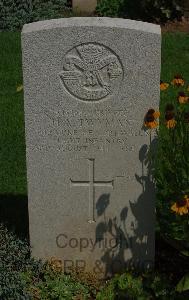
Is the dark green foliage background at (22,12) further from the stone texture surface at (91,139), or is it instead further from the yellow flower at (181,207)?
the yellow flower at (181,207)

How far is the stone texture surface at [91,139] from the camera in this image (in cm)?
443

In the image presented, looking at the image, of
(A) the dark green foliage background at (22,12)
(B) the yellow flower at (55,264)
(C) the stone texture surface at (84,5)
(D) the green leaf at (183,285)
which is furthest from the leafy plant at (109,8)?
(D) the green leaf at (183,285)

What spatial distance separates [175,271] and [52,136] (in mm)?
1370

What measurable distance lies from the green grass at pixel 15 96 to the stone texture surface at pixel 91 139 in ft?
4.60

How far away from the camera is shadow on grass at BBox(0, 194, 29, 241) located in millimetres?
5492

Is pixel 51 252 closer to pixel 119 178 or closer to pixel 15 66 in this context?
pixel 119 178

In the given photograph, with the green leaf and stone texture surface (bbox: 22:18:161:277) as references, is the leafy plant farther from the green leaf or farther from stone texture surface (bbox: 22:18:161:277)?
the green leaf

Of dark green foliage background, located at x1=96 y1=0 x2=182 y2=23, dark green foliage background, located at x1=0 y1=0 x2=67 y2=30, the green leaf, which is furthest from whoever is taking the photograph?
dark green foliage background, located at x1=96 y1=0 x2=182 y2=23

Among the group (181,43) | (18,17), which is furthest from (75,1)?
(181,43)

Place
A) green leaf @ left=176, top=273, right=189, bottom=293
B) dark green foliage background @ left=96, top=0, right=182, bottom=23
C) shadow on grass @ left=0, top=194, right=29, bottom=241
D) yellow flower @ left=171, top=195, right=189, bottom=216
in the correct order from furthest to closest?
dark green foliage background @ left=96, top=0, right=182, bottom=23 → shadow on grass @ left=0, top=194, right=29, bottom=241 → green leaf @ left=176, top=273, right=189, bottom=293 → yellow flower @ left=171, top=195, right=189, bottom=216

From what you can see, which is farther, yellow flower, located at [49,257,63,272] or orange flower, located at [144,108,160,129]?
yellow flower, located at [49,257,63,272]

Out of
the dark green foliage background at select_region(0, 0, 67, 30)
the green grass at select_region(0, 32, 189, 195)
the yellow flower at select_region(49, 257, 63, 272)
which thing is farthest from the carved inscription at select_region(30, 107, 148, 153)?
the dark green foliage background at select_region(0, 0, 67, 30)

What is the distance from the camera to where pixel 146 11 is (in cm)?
1071

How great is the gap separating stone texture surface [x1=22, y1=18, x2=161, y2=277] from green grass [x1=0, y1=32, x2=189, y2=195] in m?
1.40
